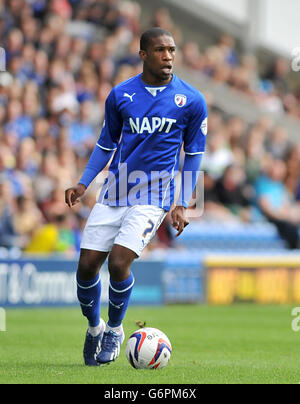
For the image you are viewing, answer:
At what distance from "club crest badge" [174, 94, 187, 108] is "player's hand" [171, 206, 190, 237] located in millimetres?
882

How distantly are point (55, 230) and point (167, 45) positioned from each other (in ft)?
27.6

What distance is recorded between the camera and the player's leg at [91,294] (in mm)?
7758

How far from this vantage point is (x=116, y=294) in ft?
25.7

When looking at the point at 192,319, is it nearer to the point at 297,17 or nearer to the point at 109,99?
the point at 109,99

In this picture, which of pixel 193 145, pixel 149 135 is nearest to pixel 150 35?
pixel 149 135

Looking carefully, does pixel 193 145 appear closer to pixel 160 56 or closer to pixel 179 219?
pixel 179 219

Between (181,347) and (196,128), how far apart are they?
9.93 ft

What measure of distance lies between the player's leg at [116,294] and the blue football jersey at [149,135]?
0.50 meters

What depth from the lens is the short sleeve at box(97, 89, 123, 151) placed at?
7914mm

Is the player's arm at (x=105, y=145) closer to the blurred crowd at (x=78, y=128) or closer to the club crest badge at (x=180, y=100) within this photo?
the club crest badge at (x=180, y=100)

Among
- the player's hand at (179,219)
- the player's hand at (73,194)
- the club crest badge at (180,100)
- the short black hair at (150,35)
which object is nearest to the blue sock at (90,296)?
the player's hand at (73,194)

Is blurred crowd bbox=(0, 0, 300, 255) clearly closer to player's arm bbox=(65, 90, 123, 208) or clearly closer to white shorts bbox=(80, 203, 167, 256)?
player's arm bbox=(65, 90, 123, 208)

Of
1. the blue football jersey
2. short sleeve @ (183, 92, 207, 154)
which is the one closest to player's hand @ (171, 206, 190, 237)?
the blue football jersey

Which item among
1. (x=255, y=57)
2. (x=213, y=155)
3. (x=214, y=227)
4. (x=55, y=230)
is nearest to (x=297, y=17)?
(x=255, y=57)
